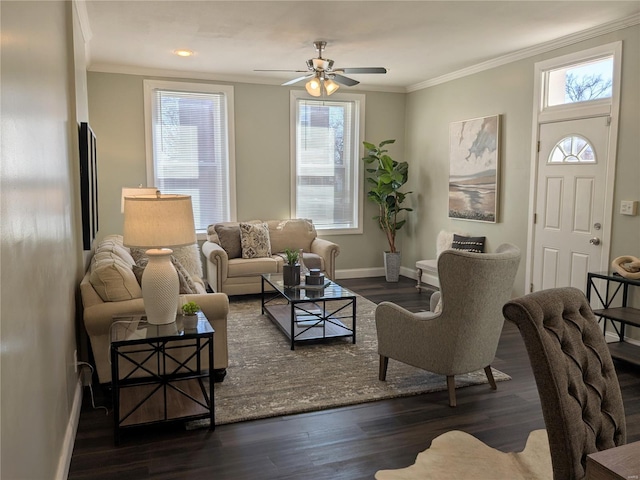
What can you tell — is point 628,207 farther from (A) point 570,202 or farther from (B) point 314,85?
(B) point 314,85

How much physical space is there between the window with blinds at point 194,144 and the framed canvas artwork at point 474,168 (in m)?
2.86

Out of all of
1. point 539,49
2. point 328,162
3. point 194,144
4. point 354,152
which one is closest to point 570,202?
point 539,49

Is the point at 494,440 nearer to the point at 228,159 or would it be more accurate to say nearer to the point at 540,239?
the point at 540,239

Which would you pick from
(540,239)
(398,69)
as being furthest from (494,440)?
→ (398,69)

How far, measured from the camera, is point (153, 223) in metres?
2.79

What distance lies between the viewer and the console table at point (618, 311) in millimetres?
3781

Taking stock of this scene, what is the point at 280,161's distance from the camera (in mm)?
6812

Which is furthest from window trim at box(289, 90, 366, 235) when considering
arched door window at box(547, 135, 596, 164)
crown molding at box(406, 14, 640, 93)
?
arched door window at box(547, 135, 596, 164)

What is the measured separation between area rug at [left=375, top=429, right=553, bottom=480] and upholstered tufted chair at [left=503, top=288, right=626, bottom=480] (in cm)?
102

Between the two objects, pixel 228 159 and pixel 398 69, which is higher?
pixel 398 69

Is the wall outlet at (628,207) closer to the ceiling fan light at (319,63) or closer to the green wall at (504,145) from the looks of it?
the green wall at (504,145)

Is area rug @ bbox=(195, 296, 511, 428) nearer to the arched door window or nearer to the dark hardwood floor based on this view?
the dark hardwood floor

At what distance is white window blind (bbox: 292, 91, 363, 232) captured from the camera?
694 cm

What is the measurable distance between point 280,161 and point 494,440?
4.83 metres
